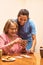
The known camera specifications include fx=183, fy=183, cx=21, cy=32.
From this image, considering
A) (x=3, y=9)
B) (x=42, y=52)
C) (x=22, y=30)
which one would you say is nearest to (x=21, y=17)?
(x=22, y=30)

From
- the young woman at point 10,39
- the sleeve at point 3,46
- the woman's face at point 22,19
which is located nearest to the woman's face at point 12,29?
the young woman at point 10,39

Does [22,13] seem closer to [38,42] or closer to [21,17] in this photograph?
[21,17]

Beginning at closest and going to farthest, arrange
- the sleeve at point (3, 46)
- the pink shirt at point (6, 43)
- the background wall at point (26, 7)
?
the sleeve at point (3, 46)
the pink shirt at point (6, 43)
the background wall at point (26, 7)

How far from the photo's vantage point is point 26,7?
413cm

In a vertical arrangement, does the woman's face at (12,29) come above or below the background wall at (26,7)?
below

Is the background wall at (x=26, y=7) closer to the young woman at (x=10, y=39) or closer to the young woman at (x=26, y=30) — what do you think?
the young woman at (x=26, y=30)

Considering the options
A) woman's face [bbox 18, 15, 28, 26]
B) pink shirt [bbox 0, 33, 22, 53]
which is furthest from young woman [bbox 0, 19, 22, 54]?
woman's face [bbox 18, 15, 28, 26]

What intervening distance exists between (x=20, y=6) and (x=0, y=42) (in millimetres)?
1975

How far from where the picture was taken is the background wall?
3.90m

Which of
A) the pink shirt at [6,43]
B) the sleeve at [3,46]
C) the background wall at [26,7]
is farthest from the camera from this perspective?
the background wall at [26,7]

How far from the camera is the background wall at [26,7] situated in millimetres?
3904

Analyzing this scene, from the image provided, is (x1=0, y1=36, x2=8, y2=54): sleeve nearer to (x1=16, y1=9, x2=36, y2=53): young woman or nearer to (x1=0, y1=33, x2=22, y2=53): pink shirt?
(x1=0, y1=33, x2=22, y2=53): pink shirt

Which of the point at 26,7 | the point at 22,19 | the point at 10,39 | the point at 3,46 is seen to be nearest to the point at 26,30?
the point at 22,19

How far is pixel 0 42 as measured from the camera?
223 centimetres
